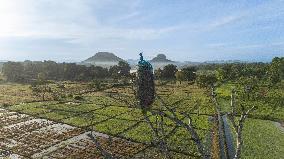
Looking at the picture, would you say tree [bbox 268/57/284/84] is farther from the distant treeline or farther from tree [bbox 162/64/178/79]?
the distant treeline

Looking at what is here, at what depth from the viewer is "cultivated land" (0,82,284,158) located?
3444 centimetres

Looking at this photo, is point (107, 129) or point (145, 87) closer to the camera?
point (145, 87)

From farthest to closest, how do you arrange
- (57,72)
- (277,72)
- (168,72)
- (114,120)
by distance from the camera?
(57,72) → (168,72) → (277,72) → (114,120)

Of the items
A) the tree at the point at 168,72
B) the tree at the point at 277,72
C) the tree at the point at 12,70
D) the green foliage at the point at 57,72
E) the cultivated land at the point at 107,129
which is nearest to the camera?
the cultivated land at the point at 107,129

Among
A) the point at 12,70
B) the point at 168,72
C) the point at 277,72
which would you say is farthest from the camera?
the point at 12,70

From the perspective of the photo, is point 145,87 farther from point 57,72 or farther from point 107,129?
point 57,72

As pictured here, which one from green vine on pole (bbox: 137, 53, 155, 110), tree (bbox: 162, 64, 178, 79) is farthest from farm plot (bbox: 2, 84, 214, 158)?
tree (bbox: 162, 64, 178, 79)

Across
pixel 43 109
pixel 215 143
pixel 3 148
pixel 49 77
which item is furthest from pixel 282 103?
pixel 49 77

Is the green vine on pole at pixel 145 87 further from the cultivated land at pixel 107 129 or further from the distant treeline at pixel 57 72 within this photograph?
the distant treeline at pixel 57 72

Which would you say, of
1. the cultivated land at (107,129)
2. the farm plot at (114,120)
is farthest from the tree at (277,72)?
the farm plot at (114,120)

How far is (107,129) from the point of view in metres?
42.9

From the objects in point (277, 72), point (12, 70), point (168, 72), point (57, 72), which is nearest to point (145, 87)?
point (277, 72)

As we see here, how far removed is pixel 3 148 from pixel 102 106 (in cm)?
2544

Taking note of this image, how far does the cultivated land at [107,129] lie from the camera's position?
34.4 m
